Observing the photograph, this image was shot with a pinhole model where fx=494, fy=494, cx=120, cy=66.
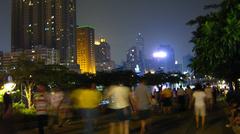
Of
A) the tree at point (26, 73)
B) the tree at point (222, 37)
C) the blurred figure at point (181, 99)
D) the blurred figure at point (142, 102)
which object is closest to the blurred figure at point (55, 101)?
the blurred figure at point (142, 102)

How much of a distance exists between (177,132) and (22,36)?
17334cm

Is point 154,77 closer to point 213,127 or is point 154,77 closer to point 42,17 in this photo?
point 213,127

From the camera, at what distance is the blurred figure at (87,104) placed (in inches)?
523

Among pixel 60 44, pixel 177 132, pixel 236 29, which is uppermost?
pixel 60 44

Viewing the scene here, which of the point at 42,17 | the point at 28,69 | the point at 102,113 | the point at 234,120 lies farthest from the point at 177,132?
the point at 42,17

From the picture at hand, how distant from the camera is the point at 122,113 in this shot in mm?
14289

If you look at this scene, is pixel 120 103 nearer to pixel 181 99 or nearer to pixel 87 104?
pixel 87 104

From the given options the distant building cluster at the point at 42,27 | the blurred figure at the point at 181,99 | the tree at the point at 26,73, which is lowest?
the blurred figure at the point at 181,99

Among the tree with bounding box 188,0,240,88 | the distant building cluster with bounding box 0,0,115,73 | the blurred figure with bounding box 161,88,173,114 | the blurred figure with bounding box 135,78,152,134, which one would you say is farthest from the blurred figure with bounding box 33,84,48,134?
the distant building cluster with bounding box 0,0,115,73

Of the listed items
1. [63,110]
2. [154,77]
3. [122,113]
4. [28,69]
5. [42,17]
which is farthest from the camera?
[42,17]

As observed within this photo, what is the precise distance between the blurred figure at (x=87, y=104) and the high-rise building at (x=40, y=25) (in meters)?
167

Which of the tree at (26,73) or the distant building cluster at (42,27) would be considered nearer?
the tree at (26,73)

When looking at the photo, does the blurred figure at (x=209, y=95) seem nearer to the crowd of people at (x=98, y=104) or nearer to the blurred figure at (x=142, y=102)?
the crowd of people at (x=98, y=104)

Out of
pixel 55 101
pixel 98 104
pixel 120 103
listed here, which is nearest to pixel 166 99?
pixel 55 101
